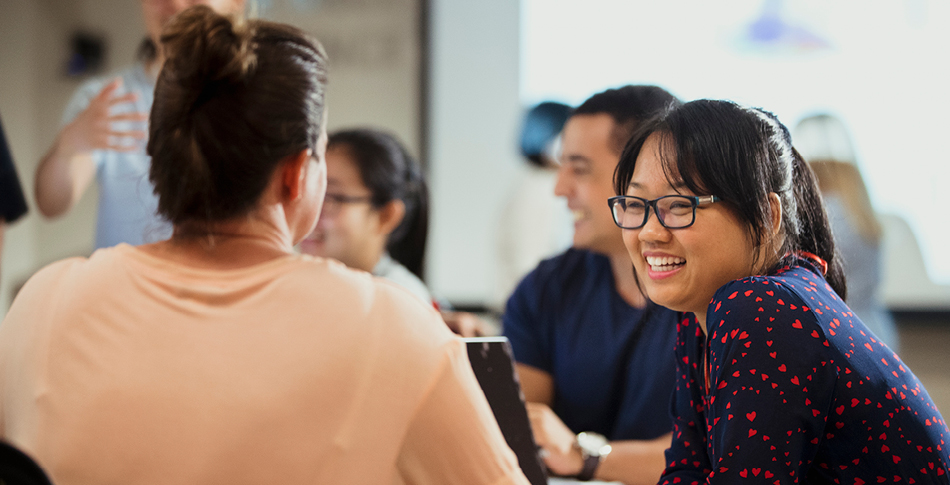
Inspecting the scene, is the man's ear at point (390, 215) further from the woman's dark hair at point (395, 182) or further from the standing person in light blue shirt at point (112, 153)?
the standing person in light blue shirt at point (112, 153)

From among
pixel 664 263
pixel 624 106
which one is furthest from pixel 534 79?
pixel 664 263

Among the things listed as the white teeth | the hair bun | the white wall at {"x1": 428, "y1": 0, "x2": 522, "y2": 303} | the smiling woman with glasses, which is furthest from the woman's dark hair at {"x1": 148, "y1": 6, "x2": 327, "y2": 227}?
the white wall at {"x1": 428, "y1": 0, "x2": 522, "y2": 303}

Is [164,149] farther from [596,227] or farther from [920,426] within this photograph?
[596,227]

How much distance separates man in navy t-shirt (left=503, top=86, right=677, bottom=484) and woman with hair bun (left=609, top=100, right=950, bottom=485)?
0.35 metres

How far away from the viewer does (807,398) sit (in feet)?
2.65

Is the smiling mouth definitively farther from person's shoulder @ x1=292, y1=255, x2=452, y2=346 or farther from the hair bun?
the hair bun

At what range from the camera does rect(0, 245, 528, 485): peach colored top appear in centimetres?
71

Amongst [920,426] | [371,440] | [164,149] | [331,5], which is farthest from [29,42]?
[920,426]

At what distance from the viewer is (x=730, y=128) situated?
3.03ft

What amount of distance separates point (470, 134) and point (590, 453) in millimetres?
2406

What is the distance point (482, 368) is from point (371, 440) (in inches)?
12.3

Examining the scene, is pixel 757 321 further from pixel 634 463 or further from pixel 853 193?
pixel 853 193

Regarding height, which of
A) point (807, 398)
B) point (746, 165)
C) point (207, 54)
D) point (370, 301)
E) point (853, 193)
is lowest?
point (853, 193)

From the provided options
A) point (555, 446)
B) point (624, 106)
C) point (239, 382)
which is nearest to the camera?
point (239, 382)
